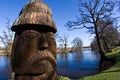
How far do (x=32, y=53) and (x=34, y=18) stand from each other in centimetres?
73

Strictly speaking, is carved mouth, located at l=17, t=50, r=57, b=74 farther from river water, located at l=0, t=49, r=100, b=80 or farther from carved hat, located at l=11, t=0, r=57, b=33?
river water, located at l=0, t=49, r=100, b=80

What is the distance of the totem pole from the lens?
448cm

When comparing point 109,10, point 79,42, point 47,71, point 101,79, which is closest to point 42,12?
point 47,71

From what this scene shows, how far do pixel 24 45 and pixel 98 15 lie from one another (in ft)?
104

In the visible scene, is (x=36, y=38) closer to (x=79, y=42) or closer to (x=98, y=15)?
(x=98, y=15)

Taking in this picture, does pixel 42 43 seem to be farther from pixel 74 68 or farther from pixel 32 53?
pixel 74 68

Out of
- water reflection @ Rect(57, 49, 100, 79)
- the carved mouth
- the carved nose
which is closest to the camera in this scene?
the carved mouth

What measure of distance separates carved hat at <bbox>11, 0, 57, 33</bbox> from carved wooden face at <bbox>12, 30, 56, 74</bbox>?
13 cm

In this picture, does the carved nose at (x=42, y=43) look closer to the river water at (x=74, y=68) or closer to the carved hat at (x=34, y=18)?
the carved hat at (x=34, y=18)

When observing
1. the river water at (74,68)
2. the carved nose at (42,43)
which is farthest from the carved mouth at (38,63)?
the river water at (74,68)

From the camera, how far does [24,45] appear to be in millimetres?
4504

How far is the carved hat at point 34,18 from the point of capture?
4535 millimetres

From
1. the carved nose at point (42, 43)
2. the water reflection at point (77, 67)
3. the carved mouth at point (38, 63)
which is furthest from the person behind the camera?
the water reflection at point (77, 67)

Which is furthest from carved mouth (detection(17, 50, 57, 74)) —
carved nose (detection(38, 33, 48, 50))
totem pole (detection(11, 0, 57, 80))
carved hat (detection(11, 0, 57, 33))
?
carved hat (detection(11, 0, 57, 33))
